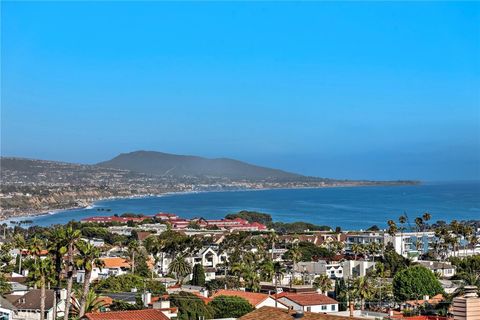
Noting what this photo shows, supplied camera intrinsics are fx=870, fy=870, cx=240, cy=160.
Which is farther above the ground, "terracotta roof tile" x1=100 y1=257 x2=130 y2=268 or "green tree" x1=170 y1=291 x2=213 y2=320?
"green tree" x1=170 y1=291 x2=213 y2=320

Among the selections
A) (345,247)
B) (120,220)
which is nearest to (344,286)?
(345,247)

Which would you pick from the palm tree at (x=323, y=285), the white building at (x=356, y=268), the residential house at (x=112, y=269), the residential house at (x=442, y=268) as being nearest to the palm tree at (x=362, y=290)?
the palm tree at (x=323, y=285)

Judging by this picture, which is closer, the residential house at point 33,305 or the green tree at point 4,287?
the residential house at point 33,305

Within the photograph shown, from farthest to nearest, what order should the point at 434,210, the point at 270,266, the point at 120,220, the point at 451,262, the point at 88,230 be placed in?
the point at 434,210
the point at 120,220
the point at 88,230
the point at 451,262
the point at 270,266

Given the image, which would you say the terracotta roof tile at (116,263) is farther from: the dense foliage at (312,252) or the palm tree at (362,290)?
the palm tree at (362,290)

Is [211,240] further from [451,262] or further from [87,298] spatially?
[87,298]

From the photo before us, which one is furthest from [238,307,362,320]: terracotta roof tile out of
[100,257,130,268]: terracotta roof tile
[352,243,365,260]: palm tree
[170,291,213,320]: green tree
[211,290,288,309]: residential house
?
[352,243,365,260]: palm tree

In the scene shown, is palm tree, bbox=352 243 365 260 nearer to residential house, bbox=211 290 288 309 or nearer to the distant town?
the distant town
